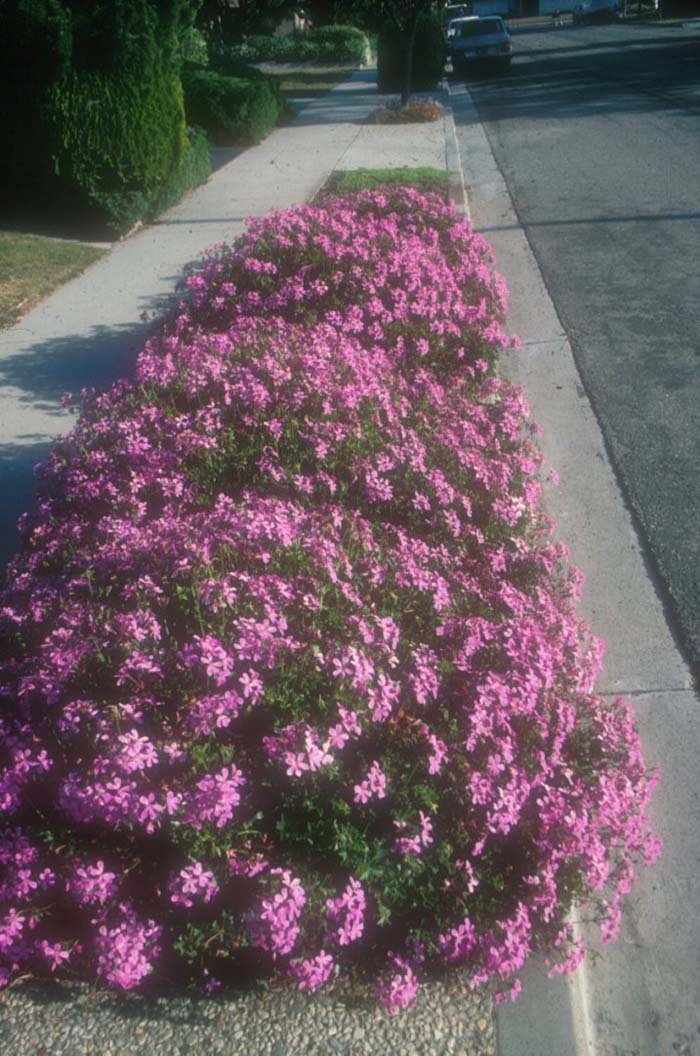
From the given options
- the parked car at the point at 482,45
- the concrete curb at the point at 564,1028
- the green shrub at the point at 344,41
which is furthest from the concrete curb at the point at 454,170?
the green shrub at the point at 344,41

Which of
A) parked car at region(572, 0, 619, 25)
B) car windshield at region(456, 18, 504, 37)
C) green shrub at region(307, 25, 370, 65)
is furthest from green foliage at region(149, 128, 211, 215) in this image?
parked car at region(572, 0, 619, 25)

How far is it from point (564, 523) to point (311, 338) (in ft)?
5.80

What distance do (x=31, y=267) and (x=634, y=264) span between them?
636 centimetres

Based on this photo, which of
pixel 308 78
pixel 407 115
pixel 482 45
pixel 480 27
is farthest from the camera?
pixel 308 78

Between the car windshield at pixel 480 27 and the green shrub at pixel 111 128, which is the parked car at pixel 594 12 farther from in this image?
the green shrub at pixel 111 128

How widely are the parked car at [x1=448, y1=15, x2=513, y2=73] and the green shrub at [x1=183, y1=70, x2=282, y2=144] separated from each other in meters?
17.0

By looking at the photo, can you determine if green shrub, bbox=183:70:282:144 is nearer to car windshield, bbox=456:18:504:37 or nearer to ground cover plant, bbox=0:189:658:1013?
ground cover plant, bbox=0:189:658:1013

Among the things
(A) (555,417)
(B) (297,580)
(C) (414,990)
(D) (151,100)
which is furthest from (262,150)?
(C) (414,990)

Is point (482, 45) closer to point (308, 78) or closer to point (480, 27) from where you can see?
point (480, 27)

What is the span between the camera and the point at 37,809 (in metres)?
2.38

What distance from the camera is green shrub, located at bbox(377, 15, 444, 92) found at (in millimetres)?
27141

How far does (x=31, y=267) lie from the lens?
9109 millimetres

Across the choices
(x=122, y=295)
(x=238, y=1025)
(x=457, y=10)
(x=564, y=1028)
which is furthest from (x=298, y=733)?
(x=457, y=10)

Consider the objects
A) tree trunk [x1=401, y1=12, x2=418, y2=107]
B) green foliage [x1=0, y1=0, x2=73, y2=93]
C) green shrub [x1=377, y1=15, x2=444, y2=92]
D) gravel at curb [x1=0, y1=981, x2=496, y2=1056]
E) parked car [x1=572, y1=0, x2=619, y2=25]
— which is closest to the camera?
gravel at curb [x1=0, y1=981, x2=496, y2=1056]
